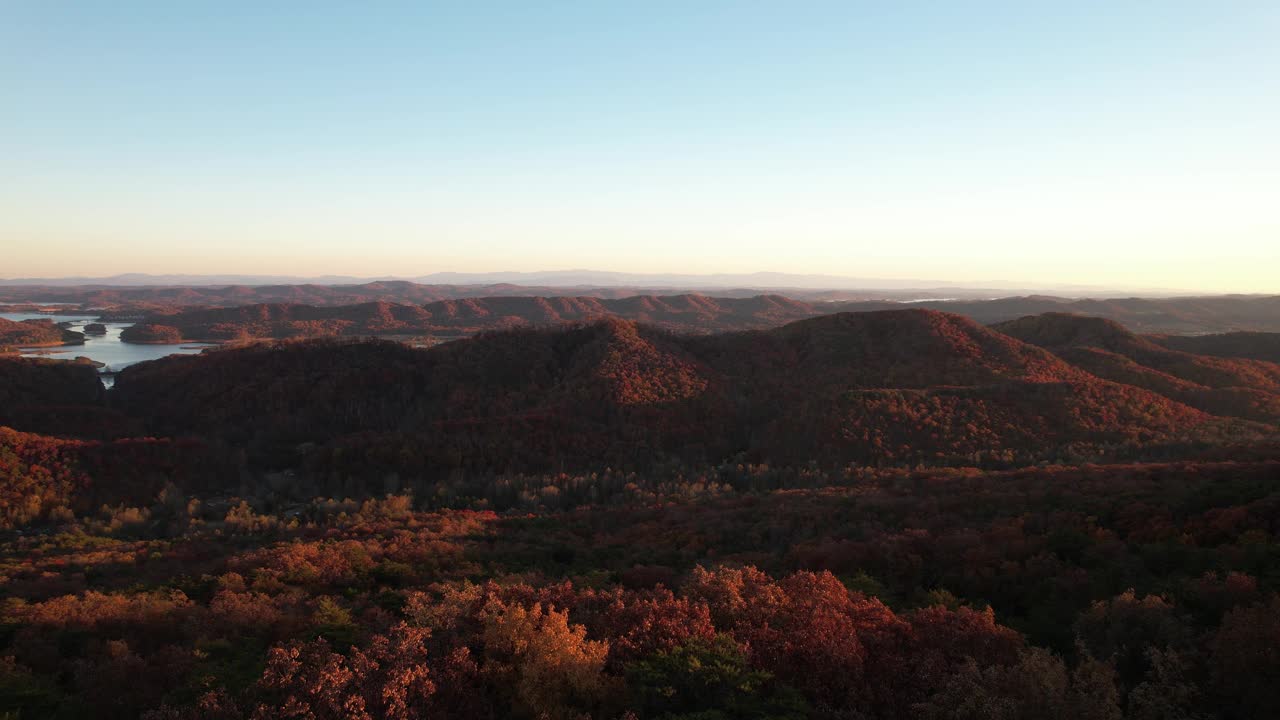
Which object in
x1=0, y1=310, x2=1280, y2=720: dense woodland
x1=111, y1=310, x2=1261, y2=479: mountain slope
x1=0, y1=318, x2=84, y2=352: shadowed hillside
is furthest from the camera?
x1=0, y1=318, x2=84, y2=352: shadowed hillside

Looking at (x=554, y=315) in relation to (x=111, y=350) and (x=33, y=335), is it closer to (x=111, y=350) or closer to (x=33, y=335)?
(x=111, y=350)

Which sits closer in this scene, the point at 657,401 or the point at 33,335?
the point at 657,401

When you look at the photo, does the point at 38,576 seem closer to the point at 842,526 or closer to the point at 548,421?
the point at 842,526

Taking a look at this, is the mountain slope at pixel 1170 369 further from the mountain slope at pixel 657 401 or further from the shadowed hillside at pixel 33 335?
the shadowed hillside at pixel 33 335

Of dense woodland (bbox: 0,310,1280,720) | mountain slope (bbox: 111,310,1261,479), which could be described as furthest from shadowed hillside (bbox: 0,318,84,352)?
dense woodland (bbox: 0,310,1280,720)

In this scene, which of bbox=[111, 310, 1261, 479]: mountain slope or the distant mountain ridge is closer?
bbox=[111, 310, 1261, 479]: mountain slope

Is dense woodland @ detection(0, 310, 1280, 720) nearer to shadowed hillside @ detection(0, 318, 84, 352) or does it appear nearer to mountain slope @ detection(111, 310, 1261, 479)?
mountain slope @ detection(111, 310, 1261, 479)

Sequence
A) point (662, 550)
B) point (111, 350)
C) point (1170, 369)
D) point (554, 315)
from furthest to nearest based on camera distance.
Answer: point (554, 315) < point (111, 350) < point (1170, 369) < point (662, 550)

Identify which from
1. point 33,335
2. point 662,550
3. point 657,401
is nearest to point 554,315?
point 33,335

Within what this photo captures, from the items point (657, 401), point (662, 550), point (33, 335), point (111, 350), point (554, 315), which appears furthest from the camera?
point (554, 315)
